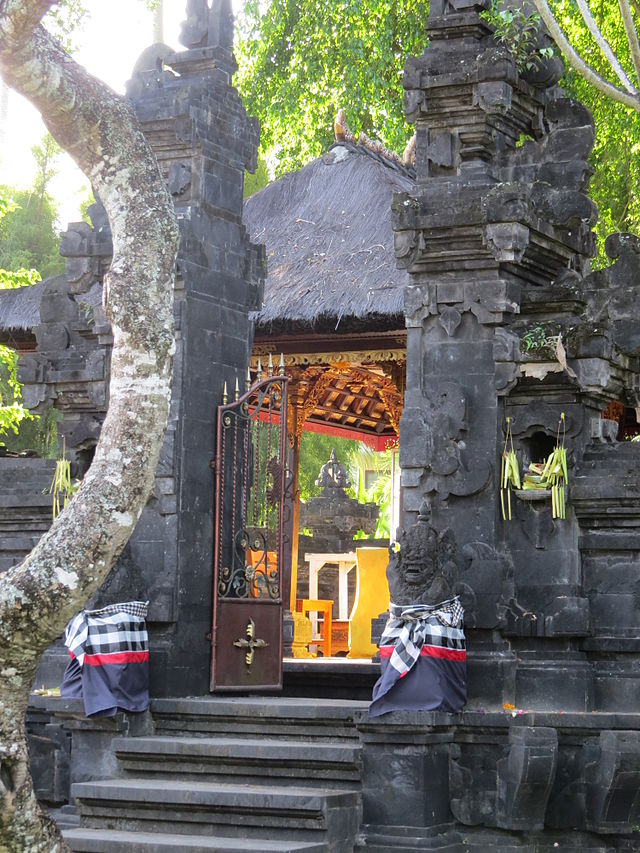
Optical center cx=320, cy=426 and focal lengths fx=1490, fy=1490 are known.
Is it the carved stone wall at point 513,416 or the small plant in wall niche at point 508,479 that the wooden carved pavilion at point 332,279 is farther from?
the small plant in wall niche at point 508,479

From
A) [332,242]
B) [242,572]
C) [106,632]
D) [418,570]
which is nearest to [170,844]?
[106,632]

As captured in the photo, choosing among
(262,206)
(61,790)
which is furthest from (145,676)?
(262,206)

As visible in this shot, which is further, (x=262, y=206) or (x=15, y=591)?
(x=262, y=206)

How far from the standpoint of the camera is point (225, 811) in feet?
28.5

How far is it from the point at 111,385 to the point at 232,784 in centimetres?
337

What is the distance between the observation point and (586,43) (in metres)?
17.0

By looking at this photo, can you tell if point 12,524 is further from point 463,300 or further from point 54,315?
point 463,300

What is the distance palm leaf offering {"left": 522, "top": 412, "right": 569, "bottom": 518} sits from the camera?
9.24 m

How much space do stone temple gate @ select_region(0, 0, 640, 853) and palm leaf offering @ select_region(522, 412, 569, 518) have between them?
6 cm

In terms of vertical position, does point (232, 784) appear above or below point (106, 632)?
below

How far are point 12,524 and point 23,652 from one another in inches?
185

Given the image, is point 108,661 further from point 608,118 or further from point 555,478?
point 608,118

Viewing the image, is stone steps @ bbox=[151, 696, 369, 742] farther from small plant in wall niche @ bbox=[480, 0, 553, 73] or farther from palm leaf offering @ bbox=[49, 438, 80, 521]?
small plant in wall niche @ bbox=[480, 0, 553, 73]

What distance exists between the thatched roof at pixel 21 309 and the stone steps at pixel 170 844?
30.8 ft
